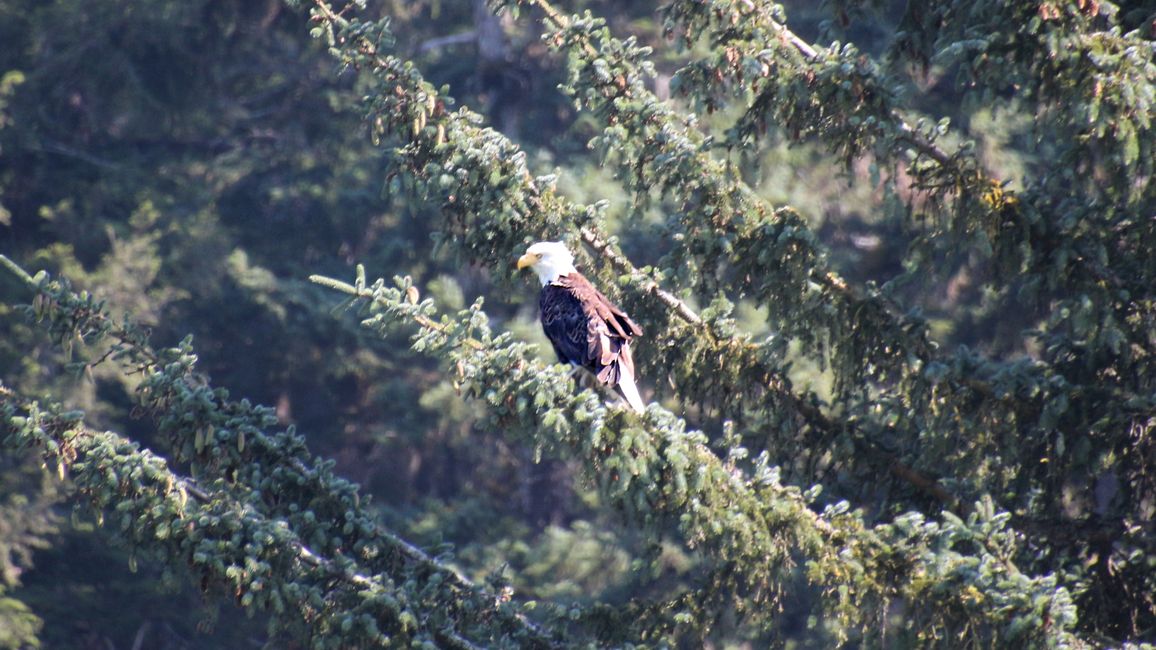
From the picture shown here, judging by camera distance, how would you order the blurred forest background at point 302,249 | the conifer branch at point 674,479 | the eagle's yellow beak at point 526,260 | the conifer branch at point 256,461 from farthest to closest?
the blurred forest background at point 302,249 < the eagle's yellow beak at point 526,260 < the conifer branch at point 256,461 < the conifer branch at point 674,479

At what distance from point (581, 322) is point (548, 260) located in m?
0.50

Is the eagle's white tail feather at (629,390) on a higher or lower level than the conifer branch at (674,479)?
higher

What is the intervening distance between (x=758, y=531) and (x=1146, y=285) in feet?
8.10

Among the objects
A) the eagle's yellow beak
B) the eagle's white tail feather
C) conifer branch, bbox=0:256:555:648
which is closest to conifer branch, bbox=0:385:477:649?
conifer branch, bbox=0:256:555:648

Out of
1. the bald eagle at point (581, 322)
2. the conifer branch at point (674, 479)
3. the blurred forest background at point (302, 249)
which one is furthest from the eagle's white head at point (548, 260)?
the blurred forest background at point (302, 249)

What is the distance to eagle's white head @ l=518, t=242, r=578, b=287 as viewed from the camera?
682 centimetres

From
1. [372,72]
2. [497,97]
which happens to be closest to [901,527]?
[372,72]

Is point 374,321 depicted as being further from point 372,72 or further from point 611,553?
point 611,553

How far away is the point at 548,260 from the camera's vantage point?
703cm

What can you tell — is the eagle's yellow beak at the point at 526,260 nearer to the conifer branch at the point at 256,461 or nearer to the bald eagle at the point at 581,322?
the bald eagle at the point at 581,322

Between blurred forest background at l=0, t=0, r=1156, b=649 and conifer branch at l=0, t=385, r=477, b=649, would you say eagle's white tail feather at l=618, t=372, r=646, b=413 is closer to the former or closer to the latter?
conifer branch at l=0, t=385, r=477, b=649

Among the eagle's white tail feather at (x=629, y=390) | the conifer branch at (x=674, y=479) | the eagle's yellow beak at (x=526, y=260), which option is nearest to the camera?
the conifer branch at (x=674, y=479)

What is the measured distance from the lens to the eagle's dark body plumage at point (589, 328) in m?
6.62

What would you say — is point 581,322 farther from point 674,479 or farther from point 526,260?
point 674,479
